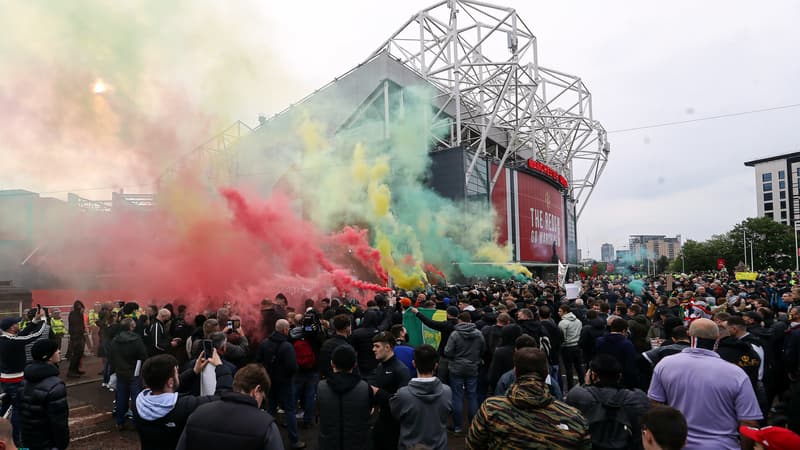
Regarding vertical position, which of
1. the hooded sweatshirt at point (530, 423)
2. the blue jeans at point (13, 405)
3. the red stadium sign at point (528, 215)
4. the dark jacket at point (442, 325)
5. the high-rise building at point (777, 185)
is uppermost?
the high-rise building at point (777, 185)

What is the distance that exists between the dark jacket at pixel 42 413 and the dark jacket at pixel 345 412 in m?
2.55

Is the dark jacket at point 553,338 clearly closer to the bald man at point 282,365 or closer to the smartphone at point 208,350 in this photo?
the bald man at point 282,365

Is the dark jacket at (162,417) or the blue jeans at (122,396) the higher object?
the dark jacket at (162,417)

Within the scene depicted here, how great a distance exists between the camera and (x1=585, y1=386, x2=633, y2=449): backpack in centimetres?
346

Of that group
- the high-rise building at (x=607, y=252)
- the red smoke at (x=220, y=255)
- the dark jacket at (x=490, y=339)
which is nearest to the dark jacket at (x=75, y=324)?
the red smoke at (x=220, y=255)

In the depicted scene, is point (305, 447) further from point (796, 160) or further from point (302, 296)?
point (796, 160)

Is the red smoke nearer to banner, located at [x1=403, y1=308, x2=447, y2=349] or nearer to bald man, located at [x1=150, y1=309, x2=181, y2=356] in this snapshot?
bald man, located at [x1=150, y1=309, x2=181, y2=356]

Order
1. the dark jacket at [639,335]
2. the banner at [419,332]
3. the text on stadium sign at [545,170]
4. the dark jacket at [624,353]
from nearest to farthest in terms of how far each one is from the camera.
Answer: the dark jacket at [624,353], the dark jacket at [639,335], the banner at [419,332], the text on stadium sign at [545,170]

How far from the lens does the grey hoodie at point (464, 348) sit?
22.4 ft

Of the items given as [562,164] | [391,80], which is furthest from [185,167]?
[562,164]

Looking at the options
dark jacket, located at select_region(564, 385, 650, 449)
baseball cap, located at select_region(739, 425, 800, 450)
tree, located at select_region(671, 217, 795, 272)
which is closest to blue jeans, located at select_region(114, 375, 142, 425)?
dark jacket, located at select_region(564, 385, 650, 449)

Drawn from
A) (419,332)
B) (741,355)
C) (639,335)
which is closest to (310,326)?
(419,332)

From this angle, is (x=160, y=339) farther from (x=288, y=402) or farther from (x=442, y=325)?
(x=442, y=325)

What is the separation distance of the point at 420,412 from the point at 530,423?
1.28 metres
